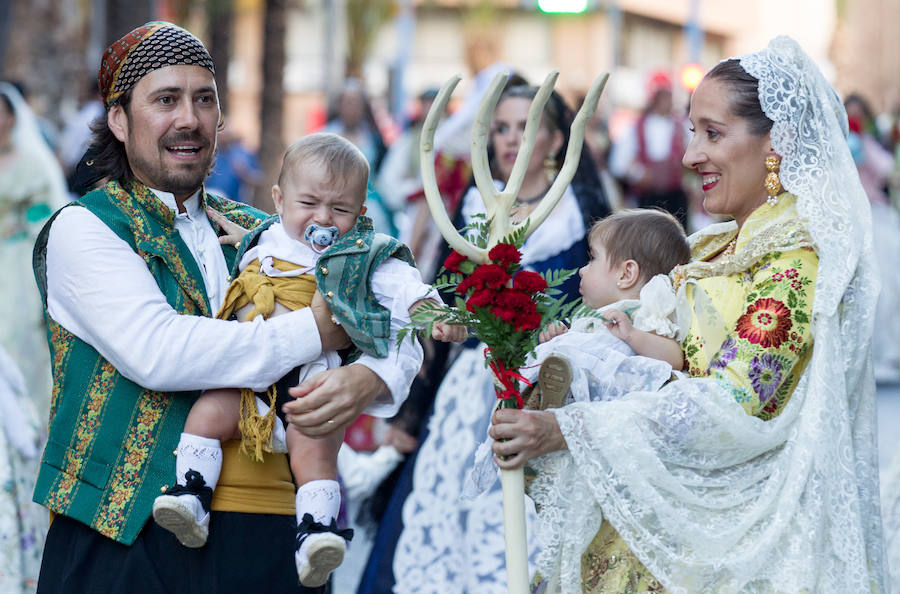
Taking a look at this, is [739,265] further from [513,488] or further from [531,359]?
[513,488]

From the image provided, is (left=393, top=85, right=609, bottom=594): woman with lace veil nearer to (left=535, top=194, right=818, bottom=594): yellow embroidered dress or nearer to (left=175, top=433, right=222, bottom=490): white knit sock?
(left=535, top=194, right=818, bottom=594): yellow embroidered dress

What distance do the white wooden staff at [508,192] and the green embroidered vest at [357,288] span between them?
27 cm

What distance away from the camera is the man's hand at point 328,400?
308 cm

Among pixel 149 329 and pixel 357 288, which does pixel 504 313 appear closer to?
pixel 357 288

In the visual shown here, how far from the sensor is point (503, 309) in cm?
288

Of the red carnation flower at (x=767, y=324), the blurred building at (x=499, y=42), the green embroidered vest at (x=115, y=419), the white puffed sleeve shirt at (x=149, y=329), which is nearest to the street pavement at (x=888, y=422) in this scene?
the red carnation flower at (x=767, y=324)

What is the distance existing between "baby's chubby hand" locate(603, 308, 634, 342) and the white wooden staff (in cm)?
37

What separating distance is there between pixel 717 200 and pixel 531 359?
618 millimetres

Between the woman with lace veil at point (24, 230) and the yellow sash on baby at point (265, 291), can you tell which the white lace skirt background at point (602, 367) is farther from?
the woman with lace veil at point (24, 230)

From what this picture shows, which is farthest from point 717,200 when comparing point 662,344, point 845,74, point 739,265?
point 845,74

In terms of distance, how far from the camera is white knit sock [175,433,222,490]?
310cm

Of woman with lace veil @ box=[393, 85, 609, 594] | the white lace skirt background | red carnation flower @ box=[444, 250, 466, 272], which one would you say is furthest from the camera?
woman with lace veil @ box=[393, 85, 609, 594]

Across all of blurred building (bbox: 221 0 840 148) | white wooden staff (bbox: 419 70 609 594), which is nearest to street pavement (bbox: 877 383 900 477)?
white wooden staff (bbox: 419 70 609 594)

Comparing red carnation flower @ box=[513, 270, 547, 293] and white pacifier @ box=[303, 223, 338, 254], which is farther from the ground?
red carnation flower @ box=[513, 270, 547, 293]
